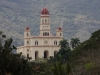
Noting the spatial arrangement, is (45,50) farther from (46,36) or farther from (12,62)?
(12,62)

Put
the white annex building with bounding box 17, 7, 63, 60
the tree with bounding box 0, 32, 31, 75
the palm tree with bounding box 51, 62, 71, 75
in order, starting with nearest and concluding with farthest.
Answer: the tree with bounding box 0, 32, 31, 75 → the palm tree with bounding box 51, 62, 71, 75 → the white annex building with bounding box 17, 7, 63, 60

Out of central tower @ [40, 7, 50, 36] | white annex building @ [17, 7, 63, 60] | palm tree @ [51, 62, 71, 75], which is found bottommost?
palm tree @ [51, 62, 71, 75]

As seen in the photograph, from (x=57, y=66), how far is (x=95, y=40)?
19.2 m

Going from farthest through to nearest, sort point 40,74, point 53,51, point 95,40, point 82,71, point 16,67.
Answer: point 53,51, point 95,40, point 40,74, point 16,67, point 82,71

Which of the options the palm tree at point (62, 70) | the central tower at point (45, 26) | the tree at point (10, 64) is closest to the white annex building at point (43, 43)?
the central tower at point (45, 26)

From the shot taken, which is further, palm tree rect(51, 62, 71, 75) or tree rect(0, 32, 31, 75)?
palm tree rect(51, 62, 71, 75)

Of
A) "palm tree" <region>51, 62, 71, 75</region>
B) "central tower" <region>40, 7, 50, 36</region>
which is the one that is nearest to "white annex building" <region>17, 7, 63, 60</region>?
"central tower" <region>40, 7, 50, 36</region>

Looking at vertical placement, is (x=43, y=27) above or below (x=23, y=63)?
above

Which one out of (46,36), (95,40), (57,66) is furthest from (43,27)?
(57,66)

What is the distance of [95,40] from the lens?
70.4 meters

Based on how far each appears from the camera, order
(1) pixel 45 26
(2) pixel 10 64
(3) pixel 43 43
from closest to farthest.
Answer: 1. (2) pixel 10 64
2. (3) pixel 43 43
3. (1) pixel 45 26

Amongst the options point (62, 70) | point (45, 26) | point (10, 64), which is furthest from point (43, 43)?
point (10, 64)

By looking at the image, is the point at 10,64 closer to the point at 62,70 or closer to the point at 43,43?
the point at 62,70

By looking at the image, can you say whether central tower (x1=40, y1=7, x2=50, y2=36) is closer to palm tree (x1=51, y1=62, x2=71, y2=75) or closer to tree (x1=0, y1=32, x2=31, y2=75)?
palm tree (x1=51, y1=62, x2=71, y2=75)
